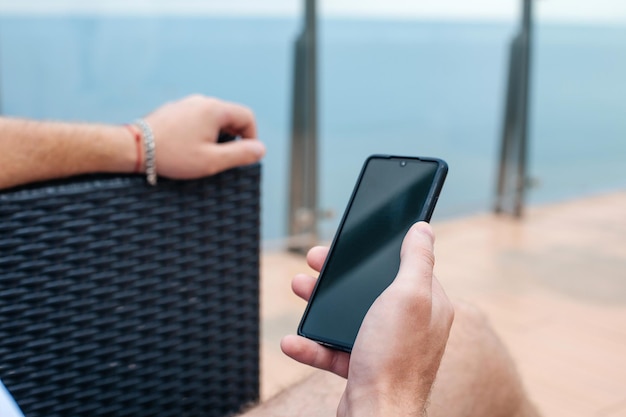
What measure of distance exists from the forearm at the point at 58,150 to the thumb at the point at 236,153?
0.10m

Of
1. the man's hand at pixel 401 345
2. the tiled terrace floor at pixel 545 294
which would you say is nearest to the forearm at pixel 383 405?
the man's hand at pixel 401 345

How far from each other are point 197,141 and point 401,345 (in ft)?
1.53

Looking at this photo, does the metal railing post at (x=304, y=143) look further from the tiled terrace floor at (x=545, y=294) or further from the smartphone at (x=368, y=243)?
the smartphone at (x=368, y=243)

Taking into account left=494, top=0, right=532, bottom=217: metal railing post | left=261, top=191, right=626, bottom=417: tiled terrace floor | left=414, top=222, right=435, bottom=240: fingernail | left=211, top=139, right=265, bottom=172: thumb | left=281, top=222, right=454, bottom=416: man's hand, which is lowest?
left=261, top=191, right=626, bottom=417: tiled terrace floor

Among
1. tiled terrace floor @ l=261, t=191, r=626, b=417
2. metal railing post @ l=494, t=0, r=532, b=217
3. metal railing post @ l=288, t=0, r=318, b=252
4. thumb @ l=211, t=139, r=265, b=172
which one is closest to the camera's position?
thumb @ l=211, t=139, r=265, b=172

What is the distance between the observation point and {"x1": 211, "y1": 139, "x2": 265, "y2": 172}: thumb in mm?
988

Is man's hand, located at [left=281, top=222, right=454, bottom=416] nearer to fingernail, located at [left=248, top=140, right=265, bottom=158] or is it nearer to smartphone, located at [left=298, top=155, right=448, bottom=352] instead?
smartphone, located at [left=298, top=155, right=448, bottom=352]

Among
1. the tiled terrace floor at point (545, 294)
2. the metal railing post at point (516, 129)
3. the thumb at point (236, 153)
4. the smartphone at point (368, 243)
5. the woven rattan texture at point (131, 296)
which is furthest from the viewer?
the metal railing post at point (516, 129)

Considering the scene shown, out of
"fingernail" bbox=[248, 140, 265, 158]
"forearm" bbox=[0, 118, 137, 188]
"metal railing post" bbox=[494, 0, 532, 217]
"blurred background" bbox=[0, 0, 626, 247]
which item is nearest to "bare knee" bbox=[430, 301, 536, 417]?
"fingernail" bbox=[248, 140, 265, 158]

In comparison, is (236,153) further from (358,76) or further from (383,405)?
(358,76)

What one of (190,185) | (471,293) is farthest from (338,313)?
(471,293)

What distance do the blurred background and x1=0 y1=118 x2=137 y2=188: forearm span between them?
49.3 inches

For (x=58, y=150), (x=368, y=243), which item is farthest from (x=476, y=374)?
(x=58, y=150)

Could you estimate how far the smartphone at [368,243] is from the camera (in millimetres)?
682
